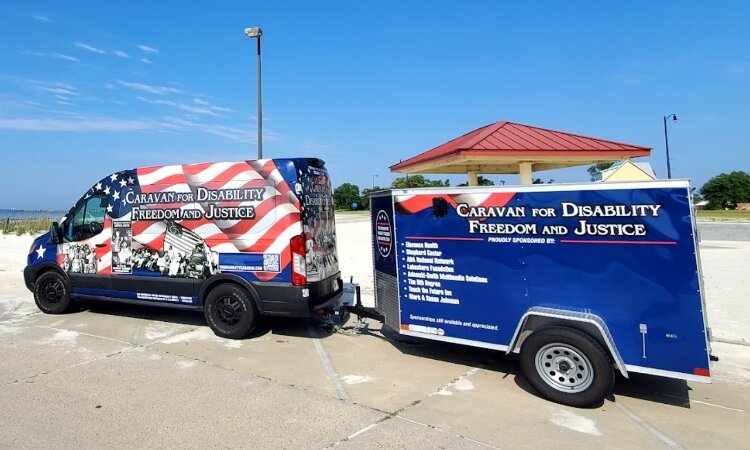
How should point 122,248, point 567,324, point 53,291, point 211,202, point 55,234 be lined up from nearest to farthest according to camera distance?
point 567,324
point 211,202
point 122,248
point 55,234
point 53,291

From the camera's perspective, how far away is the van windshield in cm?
627

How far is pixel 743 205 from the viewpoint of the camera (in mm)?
75688

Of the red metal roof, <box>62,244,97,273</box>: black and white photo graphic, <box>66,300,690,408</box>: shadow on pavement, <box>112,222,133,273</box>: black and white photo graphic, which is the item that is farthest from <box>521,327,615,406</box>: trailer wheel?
<box>62,244,97,273</box>: black and white photo graphic

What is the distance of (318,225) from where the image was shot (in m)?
6.59

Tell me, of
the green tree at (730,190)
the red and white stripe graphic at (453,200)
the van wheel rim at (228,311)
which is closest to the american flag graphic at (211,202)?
the van wheel rim at (228,311)

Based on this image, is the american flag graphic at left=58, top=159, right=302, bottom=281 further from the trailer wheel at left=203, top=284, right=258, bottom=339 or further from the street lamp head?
the street lamp head

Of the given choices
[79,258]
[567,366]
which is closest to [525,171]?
[567,366]

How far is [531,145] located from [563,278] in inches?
187

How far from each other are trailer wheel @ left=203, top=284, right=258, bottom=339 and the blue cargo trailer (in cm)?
229

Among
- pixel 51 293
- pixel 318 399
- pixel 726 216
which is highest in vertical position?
pixel 726 216

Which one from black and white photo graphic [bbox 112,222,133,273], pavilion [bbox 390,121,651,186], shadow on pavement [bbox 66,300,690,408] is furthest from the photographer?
pavilion [bbox 390,121,651,186]

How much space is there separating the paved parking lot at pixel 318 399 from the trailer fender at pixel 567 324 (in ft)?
1.70

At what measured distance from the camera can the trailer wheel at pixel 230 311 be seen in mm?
6395

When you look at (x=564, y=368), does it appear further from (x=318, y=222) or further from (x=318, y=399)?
(x=318, y=222)
